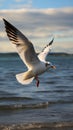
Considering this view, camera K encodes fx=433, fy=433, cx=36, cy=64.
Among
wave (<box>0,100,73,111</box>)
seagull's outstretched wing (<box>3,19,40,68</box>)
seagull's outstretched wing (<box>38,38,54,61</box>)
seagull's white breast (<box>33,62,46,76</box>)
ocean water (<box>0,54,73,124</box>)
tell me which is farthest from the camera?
wave (<box>0,100,73,111</box>)

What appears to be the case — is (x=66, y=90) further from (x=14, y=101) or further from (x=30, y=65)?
(x=30, y=65)

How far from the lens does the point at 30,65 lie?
1107cm

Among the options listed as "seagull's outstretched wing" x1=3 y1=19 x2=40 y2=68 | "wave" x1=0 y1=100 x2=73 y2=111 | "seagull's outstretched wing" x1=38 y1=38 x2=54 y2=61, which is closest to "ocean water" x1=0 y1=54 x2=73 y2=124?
"wave" x1=0 y1=100 x2=73 y2=111

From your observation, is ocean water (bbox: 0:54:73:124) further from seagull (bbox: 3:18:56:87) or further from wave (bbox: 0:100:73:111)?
seagull (bbox: 3:18:56:87)

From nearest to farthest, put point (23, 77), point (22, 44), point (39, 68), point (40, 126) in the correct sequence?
point (22, 44) → point (39, 68) → point (23, 77) → point (40, 126)

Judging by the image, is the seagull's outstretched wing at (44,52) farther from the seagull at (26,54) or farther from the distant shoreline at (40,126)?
the distant shoreline at (40,126)

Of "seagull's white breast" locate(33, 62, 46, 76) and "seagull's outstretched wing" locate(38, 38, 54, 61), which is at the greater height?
"seagull's white breast" locate(33, 62, 46, 76)

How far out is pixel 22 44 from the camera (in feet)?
33.4

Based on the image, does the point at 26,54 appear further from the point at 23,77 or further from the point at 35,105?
the point at 35,105

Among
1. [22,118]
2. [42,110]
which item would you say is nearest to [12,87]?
[42,110]

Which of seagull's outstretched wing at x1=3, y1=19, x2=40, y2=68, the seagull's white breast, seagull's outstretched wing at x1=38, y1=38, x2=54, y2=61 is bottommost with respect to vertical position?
seagull's outstretched wing at x1=38, y1=38, x2=54, y2=61

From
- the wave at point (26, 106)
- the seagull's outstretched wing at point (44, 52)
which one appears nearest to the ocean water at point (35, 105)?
the wave at point (26, 106)

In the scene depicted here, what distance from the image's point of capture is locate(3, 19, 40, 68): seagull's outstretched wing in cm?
951

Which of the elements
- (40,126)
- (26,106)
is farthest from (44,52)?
(26,106)
